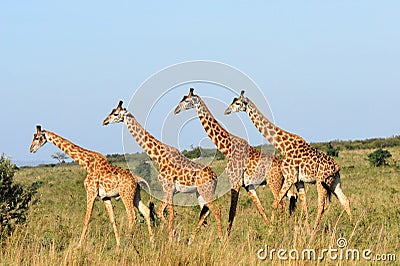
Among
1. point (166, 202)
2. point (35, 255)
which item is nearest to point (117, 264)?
point (35, 255)

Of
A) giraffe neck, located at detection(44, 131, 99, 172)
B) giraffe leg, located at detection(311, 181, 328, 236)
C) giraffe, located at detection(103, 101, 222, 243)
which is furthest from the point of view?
giraffe neck, located at detection(44, 131, 99, 172)

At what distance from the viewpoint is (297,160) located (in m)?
11.0

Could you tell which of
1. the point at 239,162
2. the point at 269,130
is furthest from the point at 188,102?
the point at 269,130

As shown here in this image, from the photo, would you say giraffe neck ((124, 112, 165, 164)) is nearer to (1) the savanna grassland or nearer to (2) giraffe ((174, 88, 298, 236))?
(2) giraffe ((174, 88, 298, 236))

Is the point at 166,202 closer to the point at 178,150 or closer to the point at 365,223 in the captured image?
the point at 178,150

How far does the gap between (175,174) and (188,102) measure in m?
1.24

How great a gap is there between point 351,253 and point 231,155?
3.67 metres

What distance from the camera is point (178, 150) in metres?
11.3

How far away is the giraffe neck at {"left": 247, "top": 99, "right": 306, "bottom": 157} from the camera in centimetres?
1132

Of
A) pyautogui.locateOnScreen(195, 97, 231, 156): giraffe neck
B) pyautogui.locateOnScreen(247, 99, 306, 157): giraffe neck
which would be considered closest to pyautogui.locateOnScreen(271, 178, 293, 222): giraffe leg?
pyautogui.locateOnScreen(247, 99, 306, 157): giraffe neck

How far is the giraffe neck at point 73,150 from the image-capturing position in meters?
11.4

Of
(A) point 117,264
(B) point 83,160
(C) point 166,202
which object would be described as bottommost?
(A) point 117,264

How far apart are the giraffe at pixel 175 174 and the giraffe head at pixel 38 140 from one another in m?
1.30

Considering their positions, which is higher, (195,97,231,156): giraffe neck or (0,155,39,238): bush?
(195,97,231,156): giraffe neck
